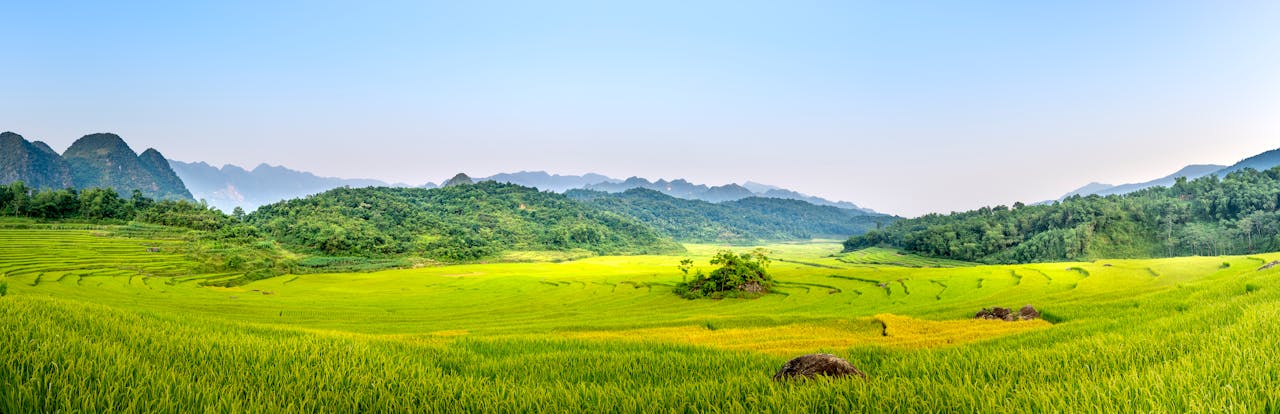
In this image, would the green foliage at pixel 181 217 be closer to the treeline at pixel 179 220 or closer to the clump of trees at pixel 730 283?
the treeline at pixel 179 220

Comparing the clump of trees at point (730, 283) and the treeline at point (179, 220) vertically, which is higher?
the treeline at point (179, 220)

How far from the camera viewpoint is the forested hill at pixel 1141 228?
4372 inches

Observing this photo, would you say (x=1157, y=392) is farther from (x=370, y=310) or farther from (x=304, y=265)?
(x=304, y=265)

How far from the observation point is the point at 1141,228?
12812 cm

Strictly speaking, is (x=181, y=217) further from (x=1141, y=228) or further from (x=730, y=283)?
(x=1141, y=228)

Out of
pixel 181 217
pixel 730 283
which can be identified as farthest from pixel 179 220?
pixel 730 283

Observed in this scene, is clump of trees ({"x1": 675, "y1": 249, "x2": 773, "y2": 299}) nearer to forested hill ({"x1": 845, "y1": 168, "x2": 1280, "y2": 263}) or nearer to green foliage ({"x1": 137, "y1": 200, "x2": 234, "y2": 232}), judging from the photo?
forested hill ({"x1": 845, "y1": 168, "x2": 1280, "y2": 263})

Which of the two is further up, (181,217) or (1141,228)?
(181,217)

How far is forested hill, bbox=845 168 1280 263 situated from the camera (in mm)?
111050

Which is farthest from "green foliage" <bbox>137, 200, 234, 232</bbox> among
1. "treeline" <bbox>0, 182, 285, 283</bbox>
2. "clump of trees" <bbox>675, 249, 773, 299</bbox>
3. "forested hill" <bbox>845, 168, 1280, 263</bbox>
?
"forested hill" <bbox>845, 168, 1280, 263</bbox>

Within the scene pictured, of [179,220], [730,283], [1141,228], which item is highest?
[179,220]

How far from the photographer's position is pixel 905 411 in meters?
2.91

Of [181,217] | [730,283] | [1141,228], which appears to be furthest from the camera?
[181,217]

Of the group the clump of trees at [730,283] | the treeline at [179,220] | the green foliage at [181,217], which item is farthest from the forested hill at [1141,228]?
the green foliage at [181,217]
